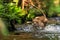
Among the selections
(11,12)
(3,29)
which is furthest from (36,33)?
(11,12)

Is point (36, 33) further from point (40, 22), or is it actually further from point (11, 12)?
point (11, 12)

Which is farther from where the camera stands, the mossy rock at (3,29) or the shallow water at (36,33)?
the mossy rock at (3,29)

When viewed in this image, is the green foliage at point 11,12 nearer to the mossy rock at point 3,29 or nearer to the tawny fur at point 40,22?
the tawny fur at point 40,22

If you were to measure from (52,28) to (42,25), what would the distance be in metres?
0.38

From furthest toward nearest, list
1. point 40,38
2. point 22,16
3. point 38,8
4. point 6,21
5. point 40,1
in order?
point 40,1 < point 38,8 < point 22,16 < point 6,21 < point 40,38

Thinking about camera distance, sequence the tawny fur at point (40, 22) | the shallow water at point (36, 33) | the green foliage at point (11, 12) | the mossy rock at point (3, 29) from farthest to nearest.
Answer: the tawny fur at point (40, 22)
the green foliage at point (11, 12)
the mossy rock at point (3, 29)
the shallow water at point (36, 33)

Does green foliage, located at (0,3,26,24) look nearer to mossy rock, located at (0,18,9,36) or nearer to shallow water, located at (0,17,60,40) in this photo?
shallow water, located at (0,17,60,40)

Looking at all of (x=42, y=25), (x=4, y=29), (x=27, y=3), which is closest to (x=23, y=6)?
(x=27, y=3)

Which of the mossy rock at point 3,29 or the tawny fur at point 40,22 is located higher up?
A: the mossy rock at point 3,29

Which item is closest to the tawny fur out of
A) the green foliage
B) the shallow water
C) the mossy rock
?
the shallow water

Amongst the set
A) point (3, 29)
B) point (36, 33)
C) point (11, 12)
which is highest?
Answer: point (11, 12)

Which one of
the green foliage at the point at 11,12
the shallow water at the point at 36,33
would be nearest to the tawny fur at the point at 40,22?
the shallow water at the point at 36,33

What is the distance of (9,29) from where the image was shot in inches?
334

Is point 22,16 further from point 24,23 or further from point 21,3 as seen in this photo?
point 21,3
